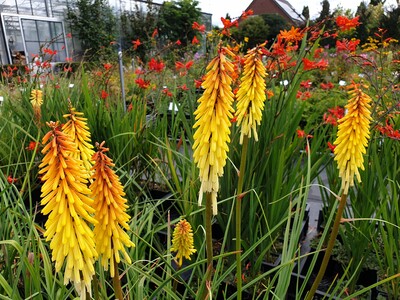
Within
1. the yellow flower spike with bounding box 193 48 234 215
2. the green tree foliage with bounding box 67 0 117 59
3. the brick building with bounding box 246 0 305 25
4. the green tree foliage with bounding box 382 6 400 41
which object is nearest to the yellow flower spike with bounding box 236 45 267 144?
the yellow flower spike with bounding box 193 48 234 215

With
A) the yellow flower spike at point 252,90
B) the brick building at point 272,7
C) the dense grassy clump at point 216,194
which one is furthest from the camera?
the brick building at point 272,7

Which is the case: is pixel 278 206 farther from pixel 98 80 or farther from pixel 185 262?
pixel 98 80

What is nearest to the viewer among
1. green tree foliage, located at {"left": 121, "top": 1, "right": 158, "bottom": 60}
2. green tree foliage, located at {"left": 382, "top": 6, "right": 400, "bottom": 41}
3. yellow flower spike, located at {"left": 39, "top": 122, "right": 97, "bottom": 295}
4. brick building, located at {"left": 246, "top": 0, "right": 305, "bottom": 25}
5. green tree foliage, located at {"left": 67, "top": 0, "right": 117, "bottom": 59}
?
yellow flower spike, located at {"left": 39, "top": 122, "right": 97, "bottom": 295}

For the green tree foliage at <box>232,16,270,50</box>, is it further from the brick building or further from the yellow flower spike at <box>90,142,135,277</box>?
the yellow flower spike at <box>90,142,135,277</box>

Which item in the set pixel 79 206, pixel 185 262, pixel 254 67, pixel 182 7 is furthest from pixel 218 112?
pixel 182 7

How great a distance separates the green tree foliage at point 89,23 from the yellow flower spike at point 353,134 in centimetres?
1874

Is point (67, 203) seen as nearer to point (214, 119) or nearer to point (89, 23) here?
point (214, 119)

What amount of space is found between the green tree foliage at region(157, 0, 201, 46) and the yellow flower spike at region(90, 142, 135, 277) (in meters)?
21.3

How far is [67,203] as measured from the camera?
780 mm

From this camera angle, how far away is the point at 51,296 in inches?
50.9

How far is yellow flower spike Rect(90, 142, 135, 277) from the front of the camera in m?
0.84

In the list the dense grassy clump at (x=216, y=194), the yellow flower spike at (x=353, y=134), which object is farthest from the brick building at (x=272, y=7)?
the yellow flower spike at (x=353, y=134)

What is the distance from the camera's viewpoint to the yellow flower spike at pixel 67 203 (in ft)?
2.46

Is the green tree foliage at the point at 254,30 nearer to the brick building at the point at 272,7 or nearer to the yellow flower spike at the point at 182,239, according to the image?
the brick building at the point at 272,7
